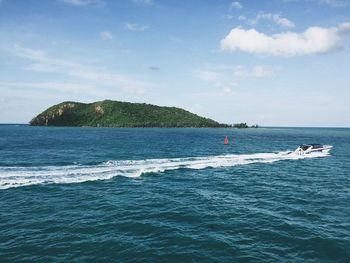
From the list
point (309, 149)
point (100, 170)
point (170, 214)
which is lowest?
point (170, 214)

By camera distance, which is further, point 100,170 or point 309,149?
point 309,149

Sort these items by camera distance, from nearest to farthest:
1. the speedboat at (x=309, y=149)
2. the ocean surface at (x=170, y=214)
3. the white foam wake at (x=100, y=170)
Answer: the ocean surface at (x=170, y=214), the white foam wake at (x=100, y=170), the speedboat at (x=309, y=149)

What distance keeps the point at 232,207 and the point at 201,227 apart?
19.7ft

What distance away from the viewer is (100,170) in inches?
1783

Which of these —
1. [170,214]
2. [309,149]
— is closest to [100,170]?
[170,214]

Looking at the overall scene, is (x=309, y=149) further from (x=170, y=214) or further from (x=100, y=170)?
(x=170, y=214)

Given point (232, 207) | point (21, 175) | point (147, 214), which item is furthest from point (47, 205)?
point (232, 207)

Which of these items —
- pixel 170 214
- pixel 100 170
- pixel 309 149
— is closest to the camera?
pixel 170 214

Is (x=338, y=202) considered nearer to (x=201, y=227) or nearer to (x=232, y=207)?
(x=232, y=207)

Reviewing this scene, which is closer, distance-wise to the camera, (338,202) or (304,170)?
(338,202)

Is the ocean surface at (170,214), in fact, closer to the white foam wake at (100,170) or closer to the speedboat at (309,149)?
the white foam wake at (100,170)

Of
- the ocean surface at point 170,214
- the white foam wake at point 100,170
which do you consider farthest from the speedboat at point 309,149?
the ocean surface at point 170,214

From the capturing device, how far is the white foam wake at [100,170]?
38.4 m

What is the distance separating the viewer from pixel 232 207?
28875 millimetres
